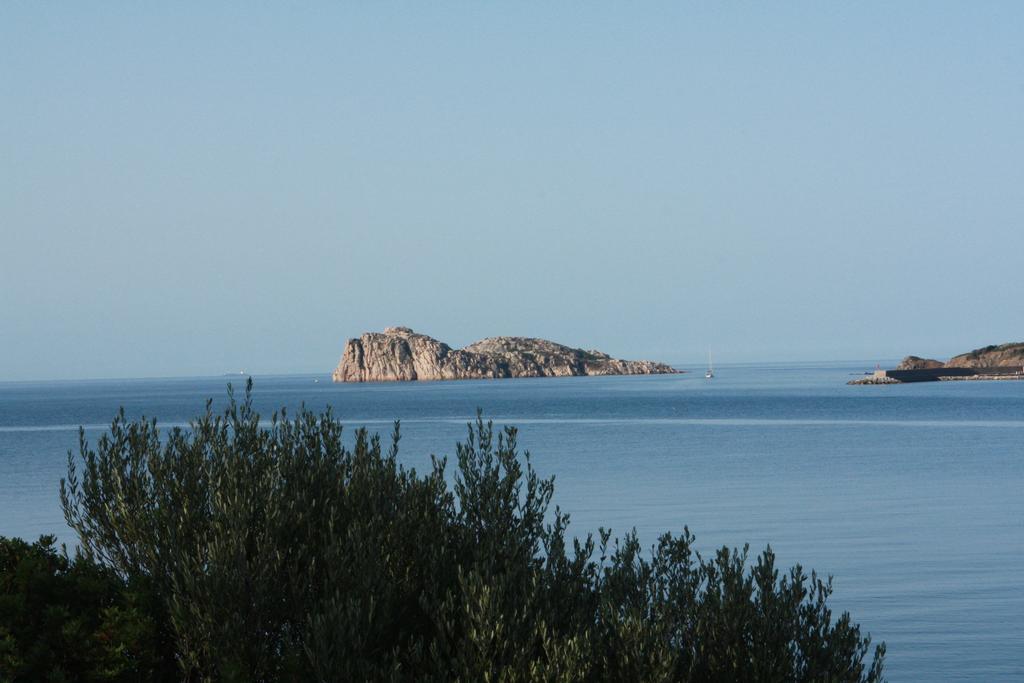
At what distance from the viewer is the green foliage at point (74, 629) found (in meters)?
11.6

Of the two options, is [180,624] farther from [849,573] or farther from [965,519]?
[965,519]

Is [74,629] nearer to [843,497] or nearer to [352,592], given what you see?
[352,592]

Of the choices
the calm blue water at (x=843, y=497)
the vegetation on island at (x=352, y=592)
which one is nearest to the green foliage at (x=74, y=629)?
the vegetation on island at (x=352, y=592)

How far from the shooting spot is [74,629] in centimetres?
1172

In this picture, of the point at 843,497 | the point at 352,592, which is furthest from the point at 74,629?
the point at 843,497

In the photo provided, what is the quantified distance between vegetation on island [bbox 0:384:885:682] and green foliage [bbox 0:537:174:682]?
0.02 metres

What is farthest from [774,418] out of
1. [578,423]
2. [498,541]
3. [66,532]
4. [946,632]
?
[498,541]

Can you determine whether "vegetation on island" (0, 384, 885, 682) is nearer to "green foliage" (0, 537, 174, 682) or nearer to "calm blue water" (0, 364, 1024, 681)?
"green foliage" (0, 537, 174, 682)

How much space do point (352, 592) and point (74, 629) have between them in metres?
2.77

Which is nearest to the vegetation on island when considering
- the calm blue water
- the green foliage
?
the green foliage

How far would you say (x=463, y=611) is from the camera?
37.7 ft

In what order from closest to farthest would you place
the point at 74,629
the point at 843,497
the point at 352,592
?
the point at 352,592
the point at 74,629
the point at 843,497

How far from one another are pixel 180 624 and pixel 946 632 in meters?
14.2

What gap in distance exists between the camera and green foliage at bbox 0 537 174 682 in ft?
38.2
